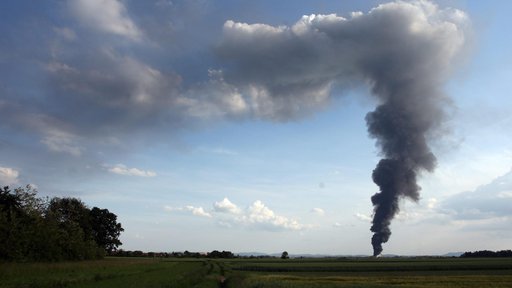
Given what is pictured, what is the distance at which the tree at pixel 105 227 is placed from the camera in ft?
475

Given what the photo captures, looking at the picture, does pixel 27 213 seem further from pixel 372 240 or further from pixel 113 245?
pixel 372 240

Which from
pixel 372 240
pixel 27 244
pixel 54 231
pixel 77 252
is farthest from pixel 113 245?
pixel 372 240

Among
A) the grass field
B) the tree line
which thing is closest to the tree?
the tree line

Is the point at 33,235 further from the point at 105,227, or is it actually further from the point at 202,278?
the point at 105,227

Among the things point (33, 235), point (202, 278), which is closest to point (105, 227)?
point (33, 235)

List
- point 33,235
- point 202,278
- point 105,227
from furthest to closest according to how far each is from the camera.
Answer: point 105,227
point 33,235
point 202,278

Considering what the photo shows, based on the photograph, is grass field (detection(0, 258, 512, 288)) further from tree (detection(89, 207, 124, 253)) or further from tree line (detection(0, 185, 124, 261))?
tree (detection(89, 207, 124, 253))

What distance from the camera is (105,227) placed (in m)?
147

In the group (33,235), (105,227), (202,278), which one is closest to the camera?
(202,278)

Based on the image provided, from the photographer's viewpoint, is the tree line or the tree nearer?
the tree line

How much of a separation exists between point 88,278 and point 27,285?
1116cm

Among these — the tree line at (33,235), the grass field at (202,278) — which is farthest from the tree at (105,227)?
the grass field at (202,278)

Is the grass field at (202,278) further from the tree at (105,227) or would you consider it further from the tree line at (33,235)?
the tree at (105,227)

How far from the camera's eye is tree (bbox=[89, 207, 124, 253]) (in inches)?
5704
